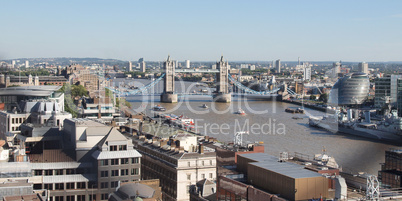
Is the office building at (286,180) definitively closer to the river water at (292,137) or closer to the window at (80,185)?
the window at (80,185)

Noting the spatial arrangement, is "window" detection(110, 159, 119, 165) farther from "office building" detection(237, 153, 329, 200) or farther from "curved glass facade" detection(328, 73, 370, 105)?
"curved glass facade" detection(328, 73, 370, 105)

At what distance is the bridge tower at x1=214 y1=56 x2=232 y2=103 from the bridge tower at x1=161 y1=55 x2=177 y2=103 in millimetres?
4015

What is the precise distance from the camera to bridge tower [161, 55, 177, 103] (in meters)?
48.7

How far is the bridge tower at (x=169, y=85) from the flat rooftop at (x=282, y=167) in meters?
40.1

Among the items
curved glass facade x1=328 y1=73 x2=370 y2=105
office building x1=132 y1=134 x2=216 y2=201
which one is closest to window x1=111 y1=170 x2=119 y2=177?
office building x1=132 y1=134 x2=216 y2=201

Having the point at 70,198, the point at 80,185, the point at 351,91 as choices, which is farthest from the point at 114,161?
the point at 351,91

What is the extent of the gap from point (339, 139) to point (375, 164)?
8655 millimetres

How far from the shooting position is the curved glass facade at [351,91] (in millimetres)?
45156

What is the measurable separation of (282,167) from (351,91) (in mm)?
39452

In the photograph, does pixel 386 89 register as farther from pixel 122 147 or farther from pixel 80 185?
pixel 80 185

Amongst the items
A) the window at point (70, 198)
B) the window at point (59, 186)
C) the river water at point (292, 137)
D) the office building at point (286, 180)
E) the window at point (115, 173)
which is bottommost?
the river water at point (292, 137)

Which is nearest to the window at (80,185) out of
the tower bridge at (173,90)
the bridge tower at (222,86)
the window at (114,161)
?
the window at (114,161)

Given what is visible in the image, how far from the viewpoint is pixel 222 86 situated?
176 ft

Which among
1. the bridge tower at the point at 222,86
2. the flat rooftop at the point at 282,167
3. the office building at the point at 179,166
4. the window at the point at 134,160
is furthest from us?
the bridge tower at the point at 222,86
